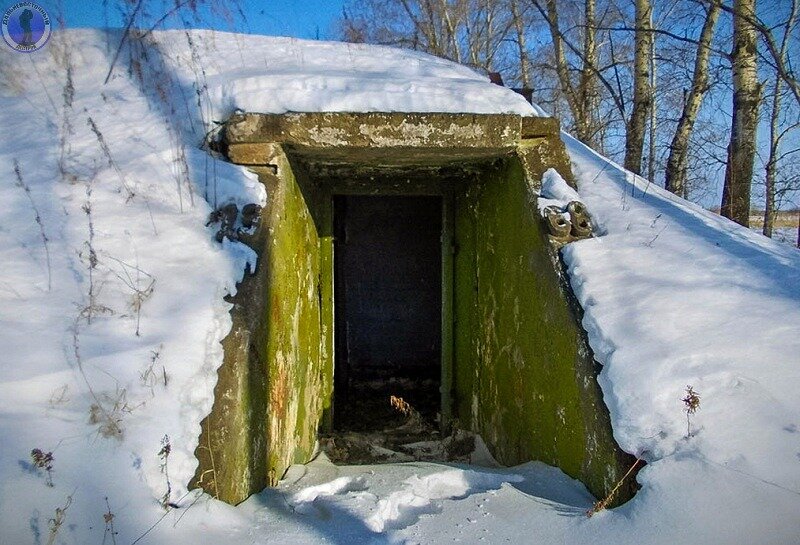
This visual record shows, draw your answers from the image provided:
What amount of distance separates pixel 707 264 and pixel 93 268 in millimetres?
3053

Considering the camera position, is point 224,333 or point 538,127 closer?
point 224,333

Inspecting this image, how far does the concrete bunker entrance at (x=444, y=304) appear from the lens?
221cm

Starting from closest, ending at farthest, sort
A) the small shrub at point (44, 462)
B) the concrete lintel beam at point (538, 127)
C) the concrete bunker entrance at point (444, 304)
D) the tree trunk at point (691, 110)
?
1. the small shrub at point (44, 462)
2. the concrete bunker entrance at point (444, 304)
3. the concrete lintel beam at point (538, 127)
4. the tree trunk at point (691, 110)

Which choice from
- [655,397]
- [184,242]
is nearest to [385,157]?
[184,242]

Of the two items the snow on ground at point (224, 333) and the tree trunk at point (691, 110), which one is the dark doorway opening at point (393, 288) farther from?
the tree trunk at point (691, 110)

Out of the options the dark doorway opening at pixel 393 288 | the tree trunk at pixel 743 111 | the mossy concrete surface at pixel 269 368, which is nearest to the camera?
the mossy concrete surface at pixel 269 368

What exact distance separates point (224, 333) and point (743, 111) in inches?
217

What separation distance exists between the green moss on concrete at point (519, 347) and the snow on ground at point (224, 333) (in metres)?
0.13

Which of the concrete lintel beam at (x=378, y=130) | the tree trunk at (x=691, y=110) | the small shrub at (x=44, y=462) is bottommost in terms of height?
the small shrub at (x=44, y=462)

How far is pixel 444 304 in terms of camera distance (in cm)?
480

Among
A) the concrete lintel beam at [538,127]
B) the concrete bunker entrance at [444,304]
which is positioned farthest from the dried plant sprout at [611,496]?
the concrete lintel beam at [538,127]

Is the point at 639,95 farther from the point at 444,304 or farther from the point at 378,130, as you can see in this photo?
the point at 378,130

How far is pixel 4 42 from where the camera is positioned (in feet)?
12.2

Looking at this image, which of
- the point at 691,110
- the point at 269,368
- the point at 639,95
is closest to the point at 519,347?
the point at 269,368
